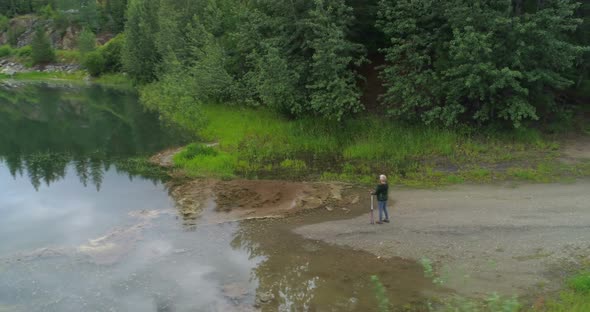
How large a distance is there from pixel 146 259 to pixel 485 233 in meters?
11.2

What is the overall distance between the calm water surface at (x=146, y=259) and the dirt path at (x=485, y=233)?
1.15m

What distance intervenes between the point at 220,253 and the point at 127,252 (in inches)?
127

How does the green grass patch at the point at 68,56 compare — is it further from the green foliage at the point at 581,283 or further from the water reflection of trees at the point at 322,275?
the green foliage at the point at 581,283

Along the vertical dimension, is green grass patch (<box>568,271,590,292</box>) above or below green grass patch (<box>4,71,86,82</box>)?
below

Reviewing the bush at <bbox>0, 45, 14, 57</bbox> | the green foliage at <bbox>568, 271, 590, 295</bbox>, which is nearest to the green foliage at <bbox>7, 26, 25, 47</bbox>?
the bush at <bbox>0, 45, 14, 57</bbox>

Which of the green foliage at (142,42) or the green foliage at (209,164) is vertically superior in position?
the green foliage at (142,42)

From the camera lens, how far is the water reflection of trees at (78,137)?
28797 mm

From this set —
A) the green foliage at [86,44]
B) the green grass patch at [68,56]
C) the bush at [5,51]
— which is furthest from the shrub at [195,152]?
the bush at [5,51]

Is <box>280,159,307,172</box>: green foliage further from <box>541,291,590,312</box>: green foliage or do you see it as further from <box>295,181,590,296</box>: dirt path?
<box>541,291,590,312</box>: green foliage

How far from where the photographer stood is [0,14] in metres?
155

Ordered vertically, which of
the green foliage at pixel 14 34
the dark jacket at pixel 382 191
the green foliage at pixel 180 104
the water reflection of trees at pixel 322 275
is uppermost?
the green foliage at pixel 14 34

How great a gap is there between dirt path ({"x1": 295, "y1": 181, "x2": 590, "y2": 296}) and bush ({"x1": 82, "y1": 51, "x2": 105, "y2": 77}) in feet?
300

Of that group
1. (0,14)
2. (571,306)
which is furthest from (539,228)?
(0,14)

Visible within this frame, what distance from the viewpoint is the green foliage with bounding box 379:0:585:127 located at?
23844 millimetres
